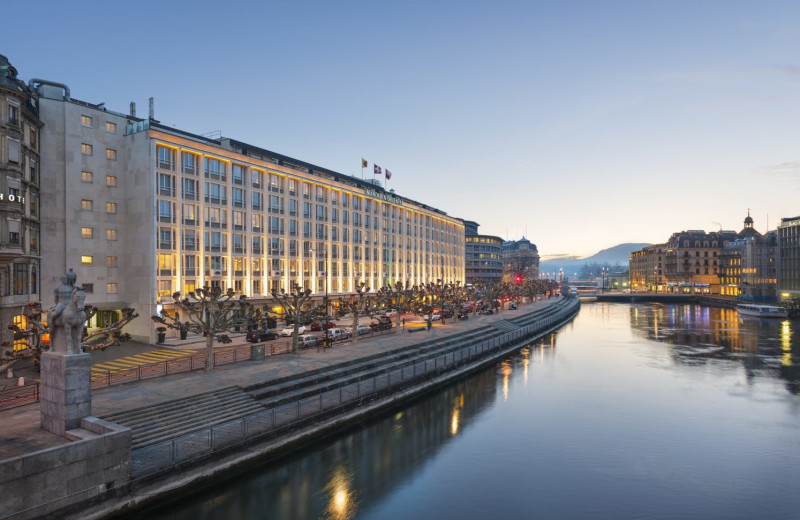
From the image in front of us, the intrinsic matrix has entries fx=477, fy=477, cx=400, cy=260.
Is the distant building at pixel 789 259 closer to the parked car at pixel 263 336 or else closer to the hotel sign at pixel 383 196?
the hotel sign at pixel 383 196

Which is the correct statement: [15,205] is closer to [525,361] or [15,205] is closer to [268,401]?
[268,401]

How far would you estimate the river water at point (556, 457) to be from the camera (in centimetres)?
2352

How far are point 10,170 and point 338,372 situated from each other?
1289 inches

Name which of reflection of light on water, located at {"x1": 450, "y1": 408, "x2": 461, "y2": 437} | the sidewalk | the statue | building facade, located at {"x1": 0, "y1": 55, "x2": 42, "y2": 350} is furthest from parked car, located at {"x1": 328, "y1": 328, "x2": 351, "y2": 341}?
the statue

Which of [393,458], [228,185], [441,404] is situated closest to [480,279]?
[228,185]

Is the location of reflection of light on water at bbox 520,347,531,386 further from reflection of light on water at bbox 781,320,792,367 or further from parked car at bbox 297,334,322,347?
reflection of light on water at bbox 781,320,792,367

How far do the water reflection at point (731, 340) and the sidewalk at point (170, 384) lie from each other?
41.4 metres

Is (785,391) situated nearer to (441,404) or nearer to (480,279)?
(441,404)

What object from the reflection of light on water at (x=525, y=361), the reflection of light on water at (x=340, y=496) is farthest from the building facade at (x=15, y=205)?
the reflection of light on water at (x=525, y=361)

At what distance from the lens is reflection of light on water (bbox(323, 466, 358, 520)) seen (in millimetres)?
22922

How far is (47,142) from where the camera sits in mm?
Answer: 51562

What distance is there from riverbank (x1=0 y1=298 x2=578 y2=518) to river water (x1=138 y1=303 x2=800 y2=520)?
1100 mm

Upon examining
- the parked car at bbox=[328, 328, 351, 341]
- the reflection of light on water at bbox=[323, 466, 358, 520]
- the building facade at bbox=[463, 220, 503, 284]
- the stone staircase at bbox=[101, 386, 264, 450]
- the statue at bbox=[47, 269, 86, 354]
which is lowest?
the reflection of light on water at bbox=[323, 466, 358, 520]

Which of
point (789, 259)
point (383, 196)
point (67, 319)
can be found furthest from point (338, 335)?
point (789, 259)
